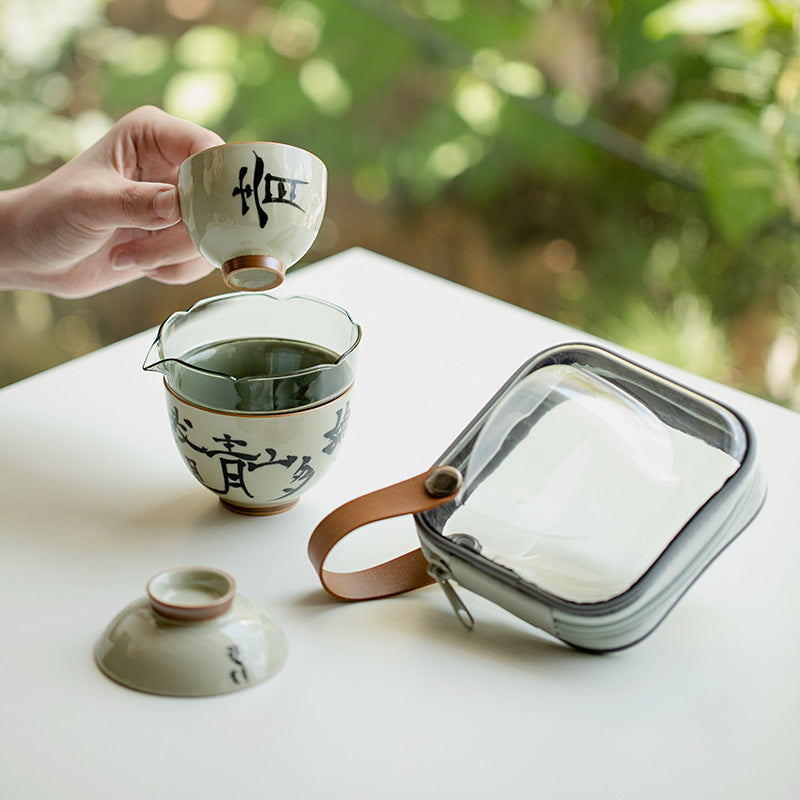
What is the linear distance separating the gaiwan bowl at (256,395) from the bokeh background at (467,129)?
130 cm

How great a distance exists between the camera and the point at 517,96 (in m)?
2.18

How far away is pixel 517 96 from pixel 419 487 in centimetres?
168

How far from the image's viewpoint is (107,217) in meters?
0.91

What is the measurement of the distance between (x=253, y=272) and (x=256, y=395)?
11cm

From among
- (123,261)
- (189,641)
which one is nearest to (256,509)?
(189,641)

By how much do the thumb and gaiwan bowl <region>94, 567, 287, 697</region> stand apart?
0.32 m

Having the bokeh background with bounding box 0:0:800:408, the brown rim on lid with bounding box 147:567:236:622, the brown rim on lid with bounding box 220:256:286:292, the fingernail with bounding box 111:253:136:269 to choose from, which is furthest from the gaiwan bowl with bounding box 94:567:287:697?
the bokeh background with bounding box 0:0:800:408

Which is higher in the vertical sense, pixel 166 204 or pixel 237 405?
pixel 166 204

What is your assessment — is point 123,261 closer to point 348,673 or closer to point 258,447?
point 258,447

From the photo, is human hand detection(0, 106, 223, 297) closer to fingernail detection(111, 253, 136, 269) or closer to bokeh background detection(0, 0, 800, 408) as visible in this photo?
fingernail detection(111, 253, 136, 269)

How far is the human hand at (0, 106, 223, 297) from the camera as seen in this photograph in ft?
2.98

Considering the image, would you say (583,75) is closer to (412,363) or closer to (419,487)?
(412,363)

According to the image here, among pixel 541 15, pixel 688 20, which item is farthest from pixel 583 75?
pixel 688 20

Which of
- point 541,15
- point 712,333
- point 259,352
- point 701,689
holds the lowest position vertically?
point 712,333
